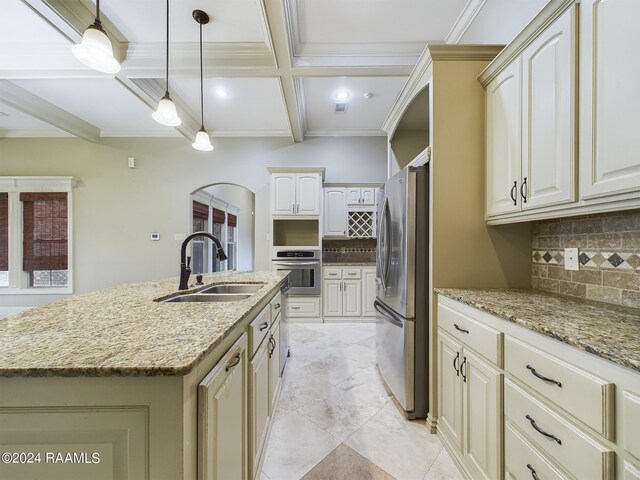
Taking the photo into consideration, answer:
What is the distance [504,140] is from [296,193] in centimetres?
284

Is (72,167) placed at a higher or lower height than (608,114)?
higher

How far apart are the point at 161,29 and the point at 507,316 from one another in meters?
3.27

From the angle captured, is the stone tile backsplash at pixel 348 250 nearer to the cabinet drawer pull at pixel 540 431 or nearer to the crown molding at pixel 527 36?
the crown molding at pixel 527 36

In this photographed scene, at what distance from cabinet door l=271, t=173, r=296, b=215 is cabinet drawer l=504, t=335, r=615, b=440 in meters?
3.28

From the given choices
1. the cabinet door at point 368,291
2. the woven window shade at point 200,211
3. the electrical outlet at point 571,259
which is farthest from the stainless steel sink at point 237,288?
the woven window shade at point 200,211

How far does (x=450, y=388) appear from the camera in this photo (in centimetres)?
147

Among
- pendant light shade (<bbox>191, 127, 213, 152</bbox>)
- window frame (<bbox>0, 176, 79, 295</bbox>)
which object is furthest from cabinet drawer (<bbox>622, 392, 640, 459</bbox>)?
window frame (<bbox>0, 176, 79, 295</bbox>)

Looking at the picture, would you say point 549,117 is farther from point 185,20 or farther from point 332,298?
point 332,298

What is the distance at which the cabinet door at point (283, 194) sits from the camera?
13.0 feet

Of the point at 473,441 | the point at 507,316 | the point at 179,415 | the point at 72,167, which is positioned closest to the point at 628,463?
the point at 507,316

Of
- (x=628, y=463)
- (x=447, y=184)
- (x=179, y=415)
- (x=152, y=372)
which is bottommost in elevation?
(x=628, y=463)

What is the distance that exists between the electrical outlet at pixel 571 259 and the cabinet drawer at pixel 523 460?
2.92 feet

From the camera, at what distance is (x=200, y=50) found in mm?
2385

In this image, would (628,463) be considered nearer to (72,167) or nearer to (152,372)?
(152,372)
